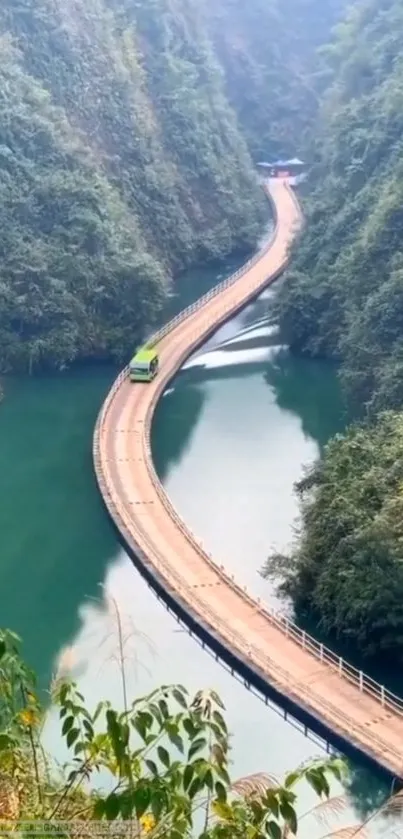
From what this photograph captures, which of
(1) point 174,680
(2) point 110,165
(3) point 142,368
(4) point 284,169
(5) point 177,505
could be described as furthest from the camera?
(4) point 284,169

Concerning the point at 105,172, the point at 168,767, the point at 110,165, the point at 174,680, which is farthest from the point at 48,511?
the point at 110,165

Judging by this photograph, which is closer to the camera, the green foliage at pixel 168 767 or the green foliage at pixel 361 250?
the green foliage at pixel 168 767

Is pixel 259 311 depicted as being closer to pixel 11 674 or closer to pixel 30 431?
pixel 30 431

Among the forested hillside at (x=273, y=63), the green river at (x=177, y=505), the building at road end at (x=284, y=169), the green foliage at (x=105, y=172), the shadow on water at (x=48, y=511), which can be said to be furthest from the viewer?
the forested hillside at (x=273, y=63)

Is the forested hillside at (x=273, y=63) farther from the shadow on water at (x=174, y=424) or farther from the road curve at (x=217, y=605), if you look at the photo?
the road curve at (x=217, y=605)

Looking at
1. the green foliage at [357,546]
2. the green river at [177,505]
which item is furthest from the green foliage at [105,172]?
the green foliage at [357,546]

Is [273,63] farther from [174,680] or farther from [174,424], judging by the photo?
[174,680]

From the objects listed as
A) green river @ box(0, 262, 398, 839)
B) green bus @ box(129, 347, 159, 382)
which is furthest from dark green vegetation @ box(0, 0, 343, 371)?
green bus @ box(129, 347, 159, 382)

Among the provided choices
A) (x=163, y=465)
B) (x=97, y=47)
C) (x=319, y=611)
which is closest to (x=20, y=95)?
(x=97, y=47)
